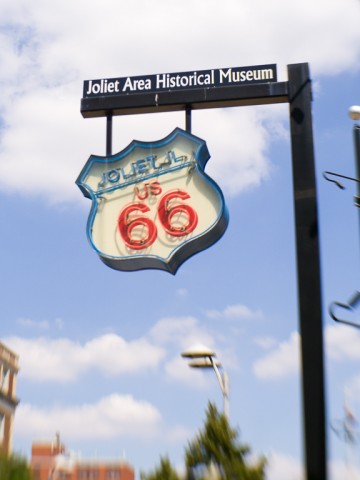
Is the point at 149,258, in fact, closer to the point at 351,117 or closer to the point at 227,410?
the point at 351,117

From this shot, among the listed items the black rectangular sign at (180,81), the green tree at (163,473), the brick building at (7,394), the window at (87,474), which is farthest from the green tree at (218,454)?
the window at (87,474)

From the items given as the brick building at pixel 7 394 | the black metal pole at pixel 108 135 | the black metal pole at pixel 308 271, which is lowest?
the black metal pole at pixel 308 271

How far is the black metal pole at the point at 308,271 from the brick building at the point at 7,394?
5388 centimetres

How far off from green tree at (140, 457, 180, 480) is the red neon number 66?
44.7ft

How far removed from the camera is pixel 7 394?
212 ft

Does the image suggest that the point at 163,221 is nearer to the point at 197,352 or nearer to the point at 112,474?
the point at 197,352

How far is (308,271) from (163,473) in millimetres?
16494

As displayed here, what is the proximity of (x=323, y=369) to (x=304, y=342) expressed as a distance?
0.45 metres

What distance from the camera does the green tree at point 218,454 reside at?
23.9 m

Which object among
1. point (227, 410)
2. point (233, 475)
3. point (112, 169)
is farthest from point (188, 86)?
point (233, 475)

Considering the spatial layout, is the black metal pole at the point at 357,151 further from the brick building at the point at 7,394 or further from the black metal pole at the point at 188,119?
the brick building at the point at 7,394

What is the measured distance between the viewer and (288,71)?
13.8 m

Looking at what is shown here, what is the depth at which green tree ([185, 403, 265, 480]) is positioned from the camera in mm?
23875

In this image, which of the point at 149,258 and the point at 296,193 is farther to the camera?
the point at 149,258
